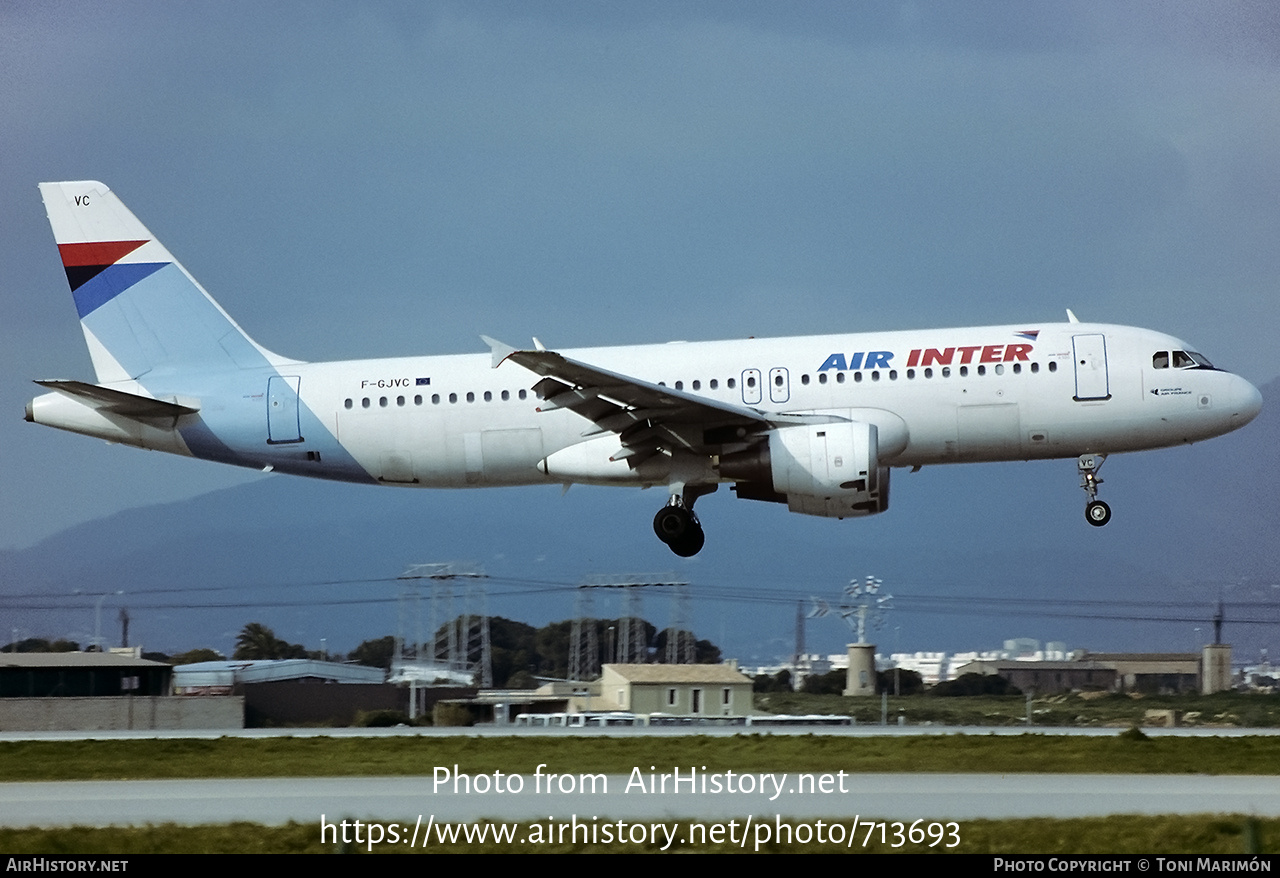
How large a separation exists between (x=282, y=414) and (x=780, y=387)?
34.2 feet

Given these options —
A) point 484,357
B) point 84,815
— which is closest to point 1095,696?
point 484,357

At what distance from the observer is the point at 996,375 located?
101 feet

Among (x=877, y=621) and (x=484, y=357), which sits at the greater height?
(x=484, y=357)

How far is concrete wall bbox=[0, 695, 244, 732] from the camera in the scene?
4369 cm

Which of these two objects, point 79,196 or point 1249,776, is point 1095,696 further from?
point 79,196

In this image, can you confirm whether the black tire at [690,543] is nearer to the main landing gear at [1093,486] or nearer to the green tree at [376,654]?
the main landing gear at [1093,486]

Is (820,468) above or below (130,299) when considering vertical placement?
below

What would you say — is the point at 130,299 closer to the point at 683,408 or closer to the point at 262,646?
the point at 683,408

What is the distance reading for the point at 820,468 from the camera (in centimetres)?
3033

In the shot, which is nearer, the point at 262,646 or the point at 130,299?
the point at 130,299

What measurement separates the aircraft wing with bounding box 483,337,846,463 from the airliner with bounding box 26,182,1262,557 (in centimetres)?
5

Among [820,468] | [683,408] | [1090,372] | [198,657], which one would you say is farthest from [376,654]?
[1090,372]

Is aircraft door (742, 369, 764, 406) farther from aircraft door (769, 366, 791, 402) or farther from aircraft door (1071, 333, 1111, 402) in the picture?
aircraft door (1071, 333, 1111, 402)
